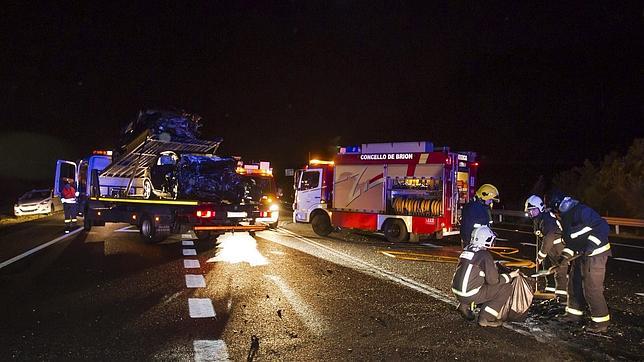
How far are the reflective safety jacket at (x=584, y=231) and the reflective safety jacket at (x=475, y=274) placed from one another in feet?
3.07

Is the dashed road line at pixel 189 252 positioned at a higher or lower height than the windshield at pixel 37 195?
lower

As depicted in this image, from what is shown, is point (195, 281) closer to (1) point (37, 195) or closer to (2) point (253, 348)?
(2) point (253, 348)

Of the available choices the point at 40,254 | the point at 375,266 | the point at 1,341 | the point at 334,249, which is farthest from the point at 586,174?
the point at 1,341

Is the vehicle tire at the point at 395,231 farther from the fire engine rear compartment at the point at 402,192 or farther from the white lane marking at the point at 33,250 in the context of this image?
the white lane marking at the point at 33,250

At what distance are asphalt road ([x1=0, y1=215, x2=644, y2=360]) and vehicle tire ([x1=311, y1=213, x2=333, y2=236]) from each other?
4560 mm

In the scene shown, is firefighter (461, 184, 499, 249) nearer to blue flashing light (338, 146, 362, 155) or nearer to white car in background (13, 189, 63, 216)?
blue flashing light (338, 146, 362, 155)

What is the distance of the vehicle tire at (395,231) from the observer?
1460cm

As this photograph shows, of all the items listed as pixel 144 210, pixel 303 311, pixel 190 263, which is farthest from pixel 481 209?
pixel 144 210

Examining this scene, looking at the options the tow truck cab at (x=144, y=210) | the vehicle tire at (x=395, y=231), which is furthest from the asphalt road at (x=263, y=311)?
the vehicle tire at (x=395, y=231)

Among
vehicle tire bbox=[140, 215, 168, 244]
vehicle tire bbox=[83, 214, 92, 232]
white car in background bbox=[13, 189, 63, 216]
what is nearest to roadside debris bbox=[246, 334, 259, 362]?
vehicle tire bbox=[140, 215, 168, 244]

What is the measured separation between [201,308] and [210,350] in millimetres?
1719

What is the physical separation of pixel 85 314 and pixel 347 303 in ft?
10.6

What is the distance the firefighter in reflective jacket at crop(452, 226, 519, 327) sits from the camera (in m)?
5.84

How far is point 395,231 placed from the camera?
14.8 metres
